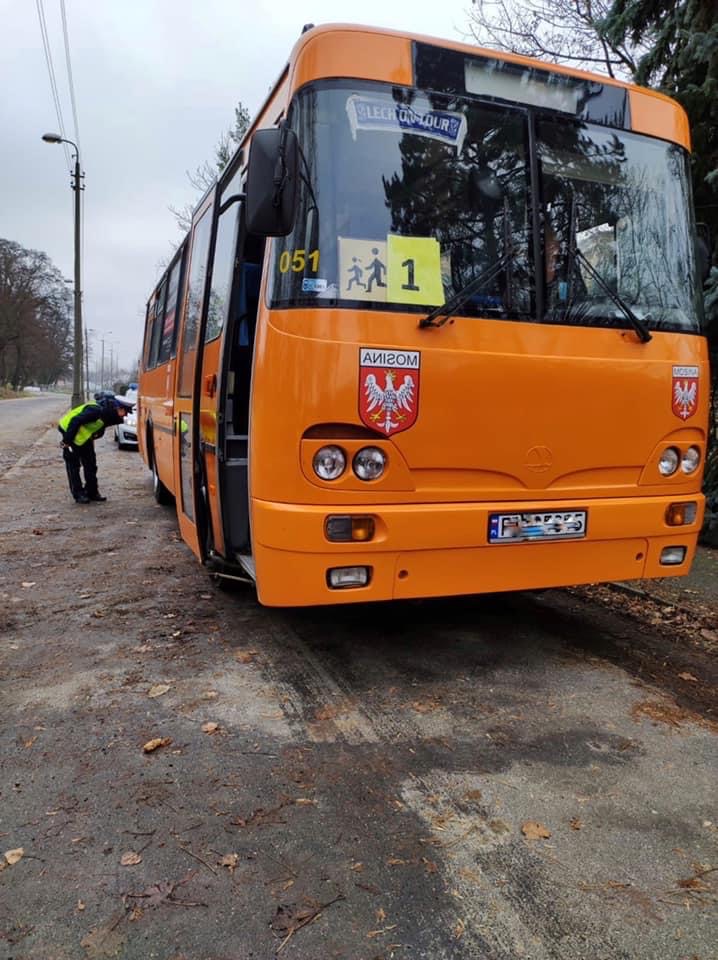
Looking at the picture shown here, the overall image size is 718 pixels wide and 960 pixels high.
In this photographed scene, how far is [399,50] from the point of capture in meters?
3.42

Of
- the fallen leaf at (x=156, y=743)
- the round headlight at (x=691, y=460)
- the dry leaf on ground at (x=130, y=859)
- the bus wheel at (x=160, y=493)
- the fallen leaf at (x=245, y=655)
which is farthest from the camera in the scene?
the bus wheel at (x=160, y=493)

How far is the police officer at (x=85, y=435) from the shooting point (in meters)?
9.31

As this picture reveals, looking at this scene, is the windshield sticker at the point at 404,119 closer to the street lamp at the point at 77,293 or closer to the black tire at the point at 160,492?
the black tire at the point at 160,492

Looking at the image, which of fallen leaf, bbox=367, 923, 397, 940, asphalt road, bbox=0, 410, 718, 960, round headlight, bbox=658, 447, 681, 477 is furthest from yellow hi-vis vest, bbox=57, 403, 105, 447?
fallen leaf, bbox=367, 923, 397, 940

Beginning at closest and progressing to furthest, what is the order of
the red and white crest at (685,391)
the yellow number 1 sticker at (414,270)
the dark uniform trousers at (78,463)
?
the yellow number 1 sticker at (414,270), the red and white crest at (685,391), the dark uniform trousers at (78,463)

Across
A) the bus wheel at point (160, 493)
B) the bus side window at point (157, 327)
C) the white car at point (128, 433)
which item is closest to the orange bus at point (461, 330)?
the bus side window at point (157, 327)

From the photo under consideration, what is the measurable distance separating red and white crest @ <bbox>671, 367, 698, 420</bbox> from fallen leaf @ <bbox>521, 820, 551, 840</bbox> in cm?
242

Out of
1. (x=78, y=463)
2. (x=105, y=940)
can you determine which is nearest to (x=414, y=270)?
(x=105, y=940)

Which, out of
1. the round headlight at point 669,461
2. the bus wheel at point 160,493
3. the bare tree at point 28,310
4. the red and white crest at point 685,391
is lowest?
the bus wheel at point 160,493

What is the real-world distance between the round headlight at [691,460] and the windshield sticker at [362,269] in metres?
2.04

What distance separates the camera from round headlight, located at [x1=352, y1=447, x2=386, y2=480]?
3341 millimetres

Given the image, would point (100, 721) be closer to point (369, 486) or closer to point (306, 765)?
point (306, 765)

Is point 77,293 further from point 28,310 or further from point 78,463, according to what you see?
point 28,310

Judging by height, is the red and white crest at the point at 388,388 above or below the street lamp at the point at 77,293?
below
